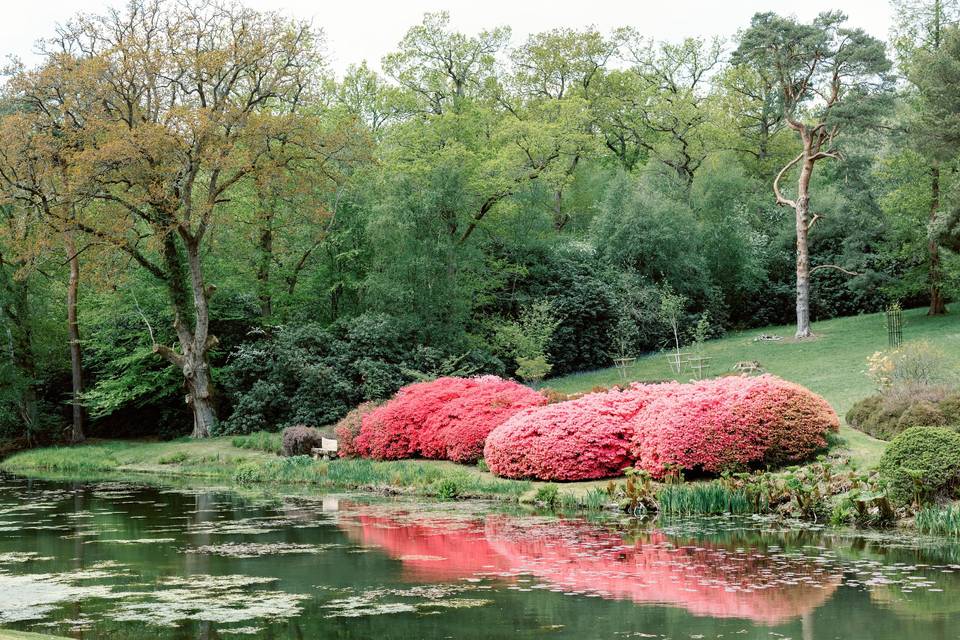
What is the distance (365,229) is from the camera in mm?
32031

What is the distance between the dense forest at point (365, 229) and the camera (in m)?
28.4

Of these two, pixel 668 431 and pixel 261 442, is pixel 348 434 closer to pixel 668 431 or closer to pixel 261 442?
pixel 261 442

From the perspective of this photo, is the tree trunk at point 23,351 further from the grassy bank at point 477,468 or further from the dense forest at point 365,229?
the grassy bank at point 477,468

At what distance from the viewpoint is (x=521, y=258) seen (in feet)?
121

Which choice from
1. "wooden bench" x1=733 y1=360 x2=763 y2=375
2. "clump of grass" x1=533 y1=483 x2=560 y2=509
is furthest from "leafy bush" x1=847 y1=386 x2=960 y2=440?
"wooden bench" x1=733 y1=360 x2=763 y2=375

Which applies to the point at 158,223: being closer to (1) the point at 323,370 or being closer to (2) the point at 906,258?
(1) the point at 323,370

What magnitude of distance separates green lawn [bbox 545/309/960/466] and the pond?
11.5 meters

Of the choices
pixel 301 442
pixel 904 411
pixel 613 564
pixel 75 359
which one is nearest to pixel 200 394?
pixel 75 359

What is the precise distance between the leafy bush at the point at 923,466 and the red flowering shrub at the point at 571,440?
523cm

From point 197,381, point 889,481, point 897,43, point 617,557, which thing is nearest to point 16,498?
point 197,381

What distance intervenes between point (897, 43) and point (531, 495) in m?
31.5

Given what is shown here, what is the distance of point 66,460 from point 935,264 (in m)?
30.9

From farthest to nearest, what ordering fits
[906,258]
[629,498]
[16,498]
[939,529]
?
[906,258]
[16,498]
[629,498]
[939,529]

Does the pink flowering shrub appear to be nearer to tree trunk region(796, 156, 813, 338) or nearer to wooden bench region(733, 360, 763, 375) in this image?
wooden bench region(733, 360, 763, 375)
